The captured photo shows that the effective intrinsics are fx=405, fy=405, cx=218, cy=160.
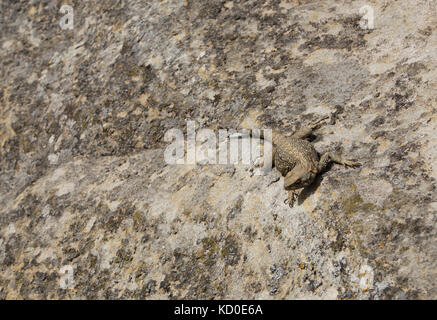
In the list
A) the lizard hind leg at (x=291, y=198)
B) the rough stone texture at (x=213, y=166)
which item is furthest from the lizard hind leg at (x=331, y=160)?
the lizard hind leg at (x=291, y=198)

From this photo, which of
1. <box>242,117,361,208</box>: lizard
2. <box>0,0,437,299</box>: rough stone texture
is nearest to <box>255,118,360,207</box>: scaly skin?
<box>242,117,361,208</box>: lizard

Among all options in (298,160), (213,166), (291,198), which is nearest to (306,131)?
(298,160)

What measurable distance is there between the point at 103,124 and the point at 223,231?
4.43 meters

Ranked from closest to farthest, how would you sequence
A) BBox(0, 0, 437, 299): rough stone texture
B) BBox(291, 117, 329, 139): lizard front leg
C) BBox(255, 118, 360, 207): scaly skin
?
BBox(0, 0, 437, 299): rough stone texture
BBox(255, 118, 360, 207): scaly skin
BBox(291, 117, 329, 139): lizard front leg

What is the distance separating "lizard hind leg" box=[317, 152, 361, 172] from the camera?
23.0 feet

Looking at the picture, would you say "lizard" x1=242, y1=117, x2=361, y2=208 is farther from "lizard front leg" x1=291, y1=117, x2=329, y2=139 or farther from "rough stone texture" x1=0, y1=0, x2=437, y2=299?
"rough stone texture" x1=0, y1=0, x2=437, y2=299

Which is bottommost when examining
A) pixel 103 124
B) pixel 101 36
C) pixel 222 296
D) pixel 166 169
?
pixel 222 296

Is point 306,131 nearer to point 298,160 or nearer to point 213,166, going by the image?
point 298,160

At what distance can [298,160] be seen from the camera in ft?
23.9

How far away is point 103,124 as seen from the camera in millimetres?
9828

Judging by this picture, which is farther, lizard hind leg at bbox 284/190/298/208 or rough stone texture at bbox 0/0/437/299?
lizard hind leg at bbox 284/190/298/208

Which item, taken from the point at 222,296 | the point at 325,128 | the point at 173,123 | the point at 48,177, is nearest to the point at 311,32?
the point at 325,128

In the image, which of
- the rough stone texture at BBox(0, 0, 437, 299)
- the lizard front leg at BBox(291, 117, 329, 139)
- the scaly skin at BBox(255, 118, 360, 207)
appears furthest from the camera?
the lizard front leg at BBox(291, 117, 329, 139)

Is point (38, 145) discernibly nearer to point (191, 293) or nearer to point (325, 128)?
point (191, 293)
